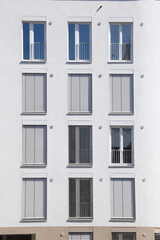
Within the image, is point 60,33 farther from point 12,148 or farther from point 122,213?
point 122,213

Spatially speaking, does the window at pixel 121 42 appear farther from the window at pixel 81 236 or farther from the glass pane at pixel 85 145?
the window at pixel 81 236

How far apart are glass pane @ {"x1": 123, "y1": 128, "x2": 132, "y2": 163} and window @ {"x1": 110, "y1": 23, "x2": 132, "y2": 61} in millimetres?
3817

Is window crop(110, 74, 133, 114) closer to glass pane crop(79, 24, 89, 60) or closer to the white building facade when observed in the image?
the white building facade

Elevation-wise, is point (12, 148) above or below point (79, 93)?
below

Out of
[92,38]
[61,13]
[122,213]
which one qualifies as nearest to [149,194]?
[122,213]

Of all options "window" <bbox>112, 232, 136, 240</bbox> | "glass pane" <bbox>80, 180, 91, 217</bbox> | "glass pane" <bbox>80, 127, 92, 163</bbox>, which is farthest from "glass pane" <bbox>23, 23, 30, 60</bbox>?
"window" <bbox>112, 232, 136, 240</bbox>

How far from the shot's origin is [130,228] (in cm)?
2677

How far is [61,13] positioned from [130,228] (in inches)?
454

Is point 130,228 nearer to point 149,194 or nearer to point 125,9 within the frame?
point 149,194

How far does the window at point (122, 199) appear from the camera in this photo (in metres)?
27.0

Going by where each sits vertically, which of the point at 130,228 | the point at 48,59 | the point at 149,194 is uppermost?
the point at 48,59

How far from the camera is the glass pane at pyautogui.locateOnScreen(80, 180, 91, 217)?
26984 millimetres

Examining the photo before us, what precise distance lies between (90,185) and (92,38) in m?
7.57

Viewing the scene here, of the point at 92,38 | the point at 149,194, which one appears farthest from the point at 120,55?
the point at 149,194
